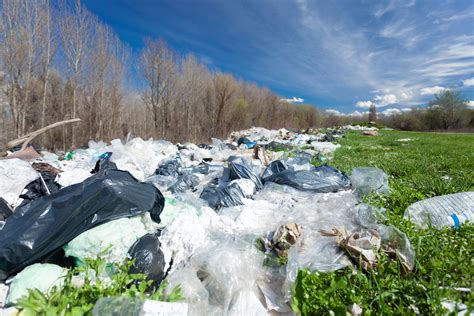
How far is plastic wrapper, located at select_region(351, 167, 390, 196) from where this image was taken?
244 centimetres

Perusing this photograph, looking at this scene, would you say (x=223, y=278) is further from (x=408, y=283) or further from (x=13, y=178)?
(x=13, y=178)

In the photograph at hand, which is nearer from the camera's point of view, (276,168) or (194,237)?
(194,237)

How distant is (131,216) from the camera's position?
1729mm

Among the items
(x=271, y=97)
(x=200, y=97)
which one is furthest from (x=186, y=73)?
(x=271, y=97)

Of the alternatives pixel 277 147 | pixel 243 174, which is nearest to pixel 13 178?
pixel 243 174

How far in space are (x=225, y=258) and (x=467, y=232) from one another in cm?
174

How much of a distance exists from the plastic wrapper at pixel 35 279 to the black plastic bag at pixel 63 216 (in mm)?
124

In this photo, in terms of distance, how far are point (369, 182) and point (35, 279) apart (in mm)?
3027

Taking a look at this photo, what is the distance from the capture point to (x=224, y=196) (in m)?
2.57

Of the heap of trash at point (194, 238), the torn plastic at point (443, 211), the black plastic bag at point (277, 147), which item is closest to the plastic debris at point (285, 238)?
the heap of trash at point (194, 238)

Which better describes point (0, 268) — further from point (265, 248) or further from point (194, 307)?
point (265, 248)

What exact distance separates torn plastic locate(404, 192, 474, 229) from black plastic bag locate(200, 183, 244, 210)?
162 centimetres

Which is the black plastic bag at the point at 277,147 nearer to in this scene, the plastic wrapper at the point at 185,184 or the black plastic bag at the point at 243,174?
the black plastic bag at the point at 243,174

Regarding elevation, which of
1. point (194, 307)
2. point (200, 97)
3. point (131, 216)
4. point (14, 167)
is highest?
point (200, 97)
